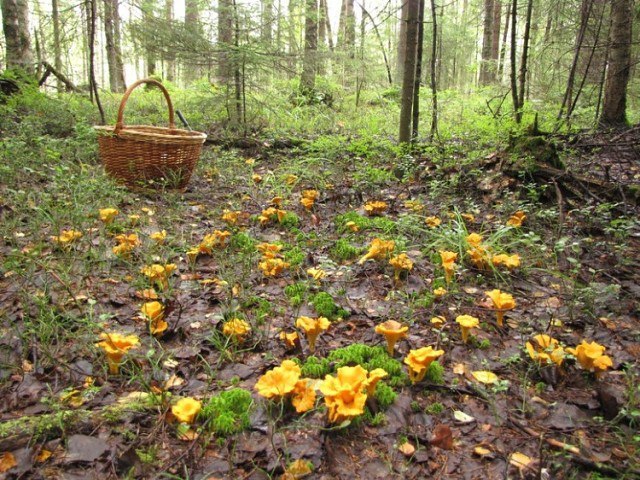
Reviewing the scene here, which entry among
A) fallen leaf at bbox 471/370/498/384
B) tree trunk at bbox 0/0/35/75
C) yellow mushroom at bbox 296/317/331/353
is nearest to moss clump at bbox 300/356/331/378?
yellow mushroom at bbox 296/317/331/353

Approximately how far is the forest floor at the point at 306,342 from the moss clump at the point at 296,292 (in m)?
0.03

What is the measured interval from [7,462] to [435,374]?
187cm

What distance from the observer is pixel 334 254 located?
3.61 meters

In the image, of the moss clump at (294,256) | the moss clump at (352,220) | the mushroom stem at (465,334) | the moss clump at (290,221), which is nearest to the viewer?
the mushroom stem at (465,334)

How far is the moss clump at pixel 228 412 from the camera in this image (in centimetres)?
177

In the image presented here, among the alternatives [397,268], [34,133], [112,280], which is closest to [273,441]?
[397,268]

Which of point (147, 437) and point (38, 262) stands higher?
point (38, 262)

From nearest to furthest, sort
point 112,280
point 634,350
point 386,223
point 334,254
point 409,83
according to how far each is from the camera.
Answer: point 634,350, point 112,280, point 334,254, point 386,223, point 409,83

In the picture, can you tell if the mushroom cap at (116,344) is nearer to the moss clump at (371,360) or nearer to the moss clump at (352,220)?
the moss clump at (371,360)

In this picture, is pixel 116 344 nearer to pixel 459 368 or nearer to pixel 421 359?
pixel 421 359

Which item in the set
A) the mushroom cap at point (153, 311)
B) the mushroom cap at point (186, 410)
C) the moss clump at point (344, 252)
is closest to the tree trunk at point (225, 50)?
the moss clump at point (344, 252)

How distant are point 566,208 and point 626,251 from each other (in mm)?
905

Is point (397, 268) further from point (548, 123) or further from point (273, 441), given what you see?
point (548, 123)

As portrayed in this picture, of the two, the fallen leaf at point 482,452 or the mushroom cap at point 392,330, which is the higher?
the mushroom cap at point 392,330
